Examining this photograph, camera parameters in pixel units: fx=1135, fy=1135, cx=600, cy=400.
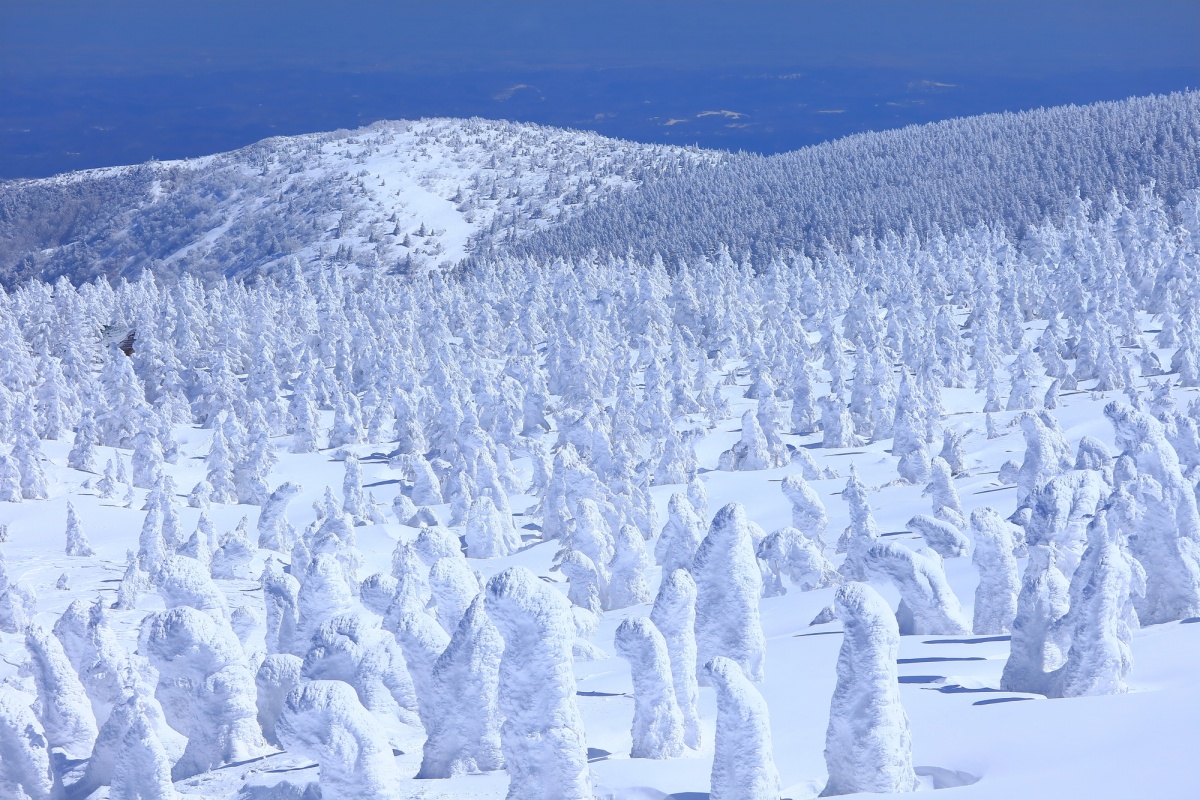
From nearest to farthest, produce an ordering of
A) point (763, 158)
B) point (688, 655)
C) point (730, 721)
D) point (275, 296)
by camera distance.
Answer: point (730, 721) < point (688, 655) < point (275, 296) < point (763, 158)

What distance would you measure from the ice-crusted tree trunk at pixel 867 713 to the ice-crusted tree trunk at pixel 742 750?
90 centimetres

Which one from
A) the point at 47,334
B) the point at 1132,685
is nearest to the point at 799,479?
the point at 1132,685

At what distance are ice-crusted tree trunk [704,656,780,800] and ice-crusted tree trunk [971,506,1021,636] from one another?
838 centimetres

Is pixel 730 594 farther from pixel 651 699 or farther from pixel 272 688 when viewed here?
pixel 272 688

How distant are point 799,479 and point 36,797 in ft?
80.8

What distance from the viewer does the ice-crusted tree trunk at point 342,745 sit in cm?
1170

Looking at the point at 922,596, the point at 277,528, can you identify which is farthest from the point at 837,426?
the point at 922,596

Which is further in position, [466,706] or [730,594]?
[730,594]

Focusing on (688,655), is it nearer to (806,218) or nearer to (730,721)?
(730,721)

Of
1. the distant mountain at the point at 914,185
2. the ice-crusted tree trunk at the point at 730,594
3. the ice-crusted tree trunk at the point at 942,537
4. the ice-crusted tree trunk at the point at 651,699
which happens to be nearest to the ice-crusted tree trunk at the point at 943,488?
the ice-crusted tree trunk at the point at 942,537

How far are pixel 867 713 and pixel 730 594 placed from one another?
488cm

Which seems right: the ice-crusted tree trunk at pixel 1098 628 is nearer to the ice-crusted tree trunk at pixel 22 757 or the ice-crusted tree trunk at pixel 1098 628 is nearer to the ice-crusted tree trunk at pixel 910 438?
the ice-crusted tree trunk at pixel 22 757

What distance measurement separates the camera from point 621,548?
30828 millimetres

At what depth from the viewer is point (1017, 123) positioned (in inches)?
6722
